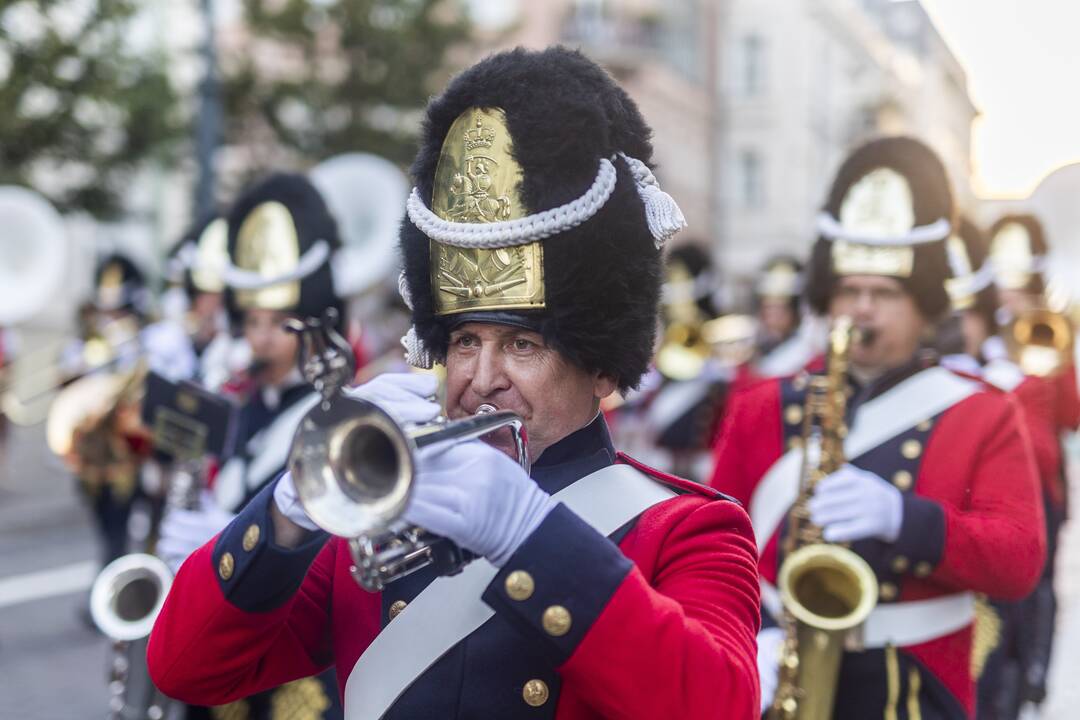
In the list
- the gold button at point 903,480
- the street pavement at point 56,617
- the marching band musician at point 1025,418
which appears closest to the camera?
the gold button at point 903,480

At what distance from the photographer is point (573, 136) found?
244 centimetres

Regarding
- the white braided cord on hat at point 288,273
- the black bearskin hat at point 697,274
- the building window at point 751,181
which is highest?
the white braided cord on hat at point 288,273

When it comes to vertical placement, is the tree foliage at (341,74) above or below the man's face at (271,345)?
below

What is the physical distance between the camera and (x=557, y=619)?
6.97 feet

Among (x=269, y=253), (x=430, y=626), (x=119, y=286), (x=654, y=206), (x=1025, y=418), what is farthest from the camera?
(x=119, y=286)

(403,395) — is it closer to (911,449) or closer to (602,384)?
(602,384)

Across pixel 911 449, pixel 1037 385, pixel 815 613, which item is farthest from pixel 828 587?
pixel 1037 385

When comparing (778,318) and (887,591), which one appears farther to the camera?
(778,318)

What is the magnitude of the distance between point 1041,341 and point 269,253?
3.88 meters

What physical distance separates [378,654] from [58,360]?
1166 cm

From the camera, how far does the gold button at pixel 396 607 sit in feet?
8.00

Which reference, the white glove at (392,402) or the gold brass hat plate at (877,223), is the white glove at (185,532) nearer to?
the gold brass hat plate at (877,223)

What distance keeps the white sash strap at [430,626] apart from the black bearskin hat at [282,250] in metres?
2.78

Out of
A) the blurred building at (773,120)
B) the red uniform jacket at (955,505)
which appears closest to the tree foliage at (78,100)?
the red uniform jacket at (955,505)
